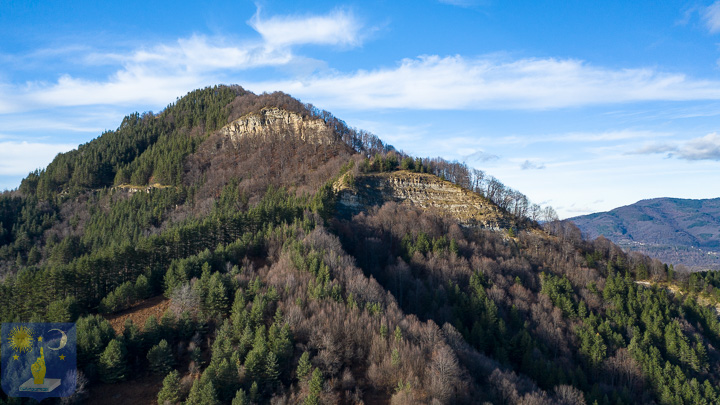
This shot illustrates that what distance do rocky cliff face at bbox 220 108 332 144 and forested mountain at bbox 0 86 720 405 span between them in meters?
0.72

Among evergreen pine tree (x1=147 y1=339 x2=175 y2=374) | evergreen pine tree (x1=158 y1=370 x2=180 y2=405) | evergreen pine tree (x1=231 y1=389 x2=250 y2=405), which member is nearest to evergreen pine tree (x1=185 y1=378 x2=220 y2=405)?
evergreen pine tree (x1=158 y1=370 x2=180 y2=405)

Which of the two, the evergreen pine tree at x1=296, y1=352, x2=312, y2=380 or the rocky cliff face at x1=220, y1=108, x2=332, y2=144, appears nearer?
the evergreen pine tree at x1=296, y1=352, x2=312, y2=380

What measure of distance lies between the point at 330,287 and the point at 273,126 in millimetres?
103436

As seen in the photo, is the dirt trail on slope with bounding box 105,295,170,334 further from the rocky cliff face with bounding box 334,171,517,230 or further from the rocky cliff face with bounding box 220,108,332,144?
the rocky cliff face with bounding box 220,108,332,144

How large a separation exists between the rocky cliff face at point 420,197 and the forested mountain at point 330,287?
1.19ft

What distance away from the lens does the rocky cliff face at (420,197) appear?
306ft

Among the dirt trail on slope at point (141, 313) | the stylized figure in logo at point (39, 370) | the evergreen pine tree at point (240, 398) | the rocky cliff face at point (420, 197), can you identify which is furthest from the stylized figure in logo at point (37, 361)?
the rocky cliff face at point (420, 197)

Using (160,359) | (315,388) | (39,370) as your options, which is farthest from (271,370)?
(39,370)

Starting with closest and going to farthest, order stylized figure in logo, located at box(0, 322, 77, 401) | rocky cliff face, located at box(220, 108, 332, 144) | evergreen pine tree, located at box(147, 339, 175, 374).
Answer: stylized figure in logo, located at box(0, 322, 77, 401) → evergreen pine tree, located at box(147, 339, 175, 374) → rocky cliff face, located at box(220, 108, 332, 144)

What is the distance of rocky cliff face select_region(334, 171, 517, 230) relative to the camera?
93250 millimetres

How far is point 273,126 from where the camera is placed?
141m

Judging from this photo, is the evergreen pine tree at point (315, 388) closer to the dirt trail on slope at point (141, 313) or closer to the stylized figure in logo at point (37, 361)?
the stylized figure in logo at point (37, 361)

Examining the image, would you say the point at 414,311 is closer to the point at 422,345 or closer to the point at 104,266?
the point at 422,345

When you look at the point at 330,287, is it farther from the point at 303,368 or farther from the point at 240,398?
the point at 240,398
